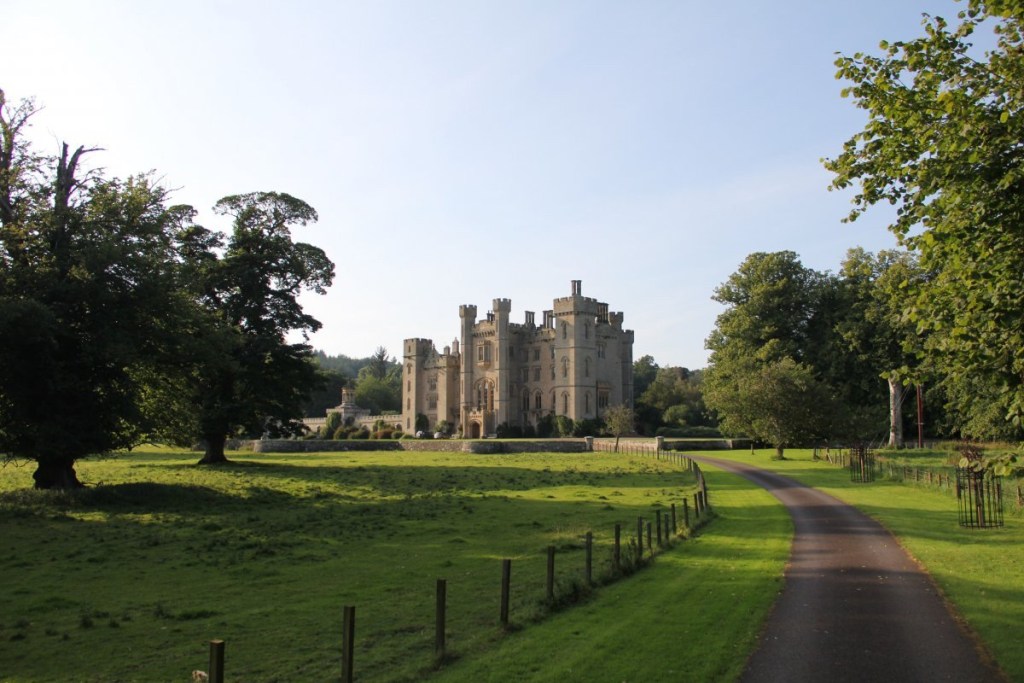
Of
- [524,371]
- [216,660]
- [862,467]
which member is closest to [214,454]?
[862,467]

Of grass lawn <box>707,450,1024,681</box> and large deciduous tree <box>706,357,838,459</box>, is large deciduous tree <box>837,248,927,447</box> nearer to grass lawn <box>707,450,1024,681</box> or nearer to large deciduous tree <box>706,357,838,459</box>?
large deciduous tree <box>706,357,838,459</box>

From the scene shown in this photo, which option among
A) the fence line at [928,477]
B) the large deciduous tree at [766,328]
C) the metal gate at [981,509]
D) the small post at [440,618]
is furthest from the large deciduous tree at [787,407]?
the small post at [440,618]

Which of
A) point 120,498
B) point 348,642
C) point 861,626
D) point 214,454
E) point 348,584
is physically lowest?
point 348,584

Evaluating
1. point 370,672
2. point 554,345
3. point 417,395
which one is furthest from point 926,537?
point 417,395

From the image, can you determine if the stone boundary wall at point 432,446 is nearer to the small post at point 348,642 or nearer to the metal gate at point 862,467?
the metal gate at point 862,467

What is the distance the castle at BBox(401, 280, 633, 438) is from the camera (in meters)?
93.2

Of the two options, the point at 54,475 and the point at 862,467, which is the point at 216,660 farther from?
the point at 862,467

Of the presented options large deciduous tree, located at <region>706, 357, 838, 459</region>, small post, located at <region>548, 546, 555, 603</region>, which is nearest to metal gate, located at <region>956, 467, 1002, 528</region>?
small post, located at <region>548, 546, 555, 603</region>

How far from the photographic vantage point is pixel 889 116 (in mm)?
12180

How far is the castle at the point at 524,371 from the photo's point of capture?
9325 centimetres

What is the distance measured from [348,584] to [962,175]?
11171mm

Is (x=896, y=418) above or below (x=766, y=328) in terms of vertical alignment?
below

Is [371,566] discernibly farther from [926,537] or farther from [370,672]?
[926,537]

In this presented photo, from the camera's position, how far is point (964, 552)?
52.0 feet
